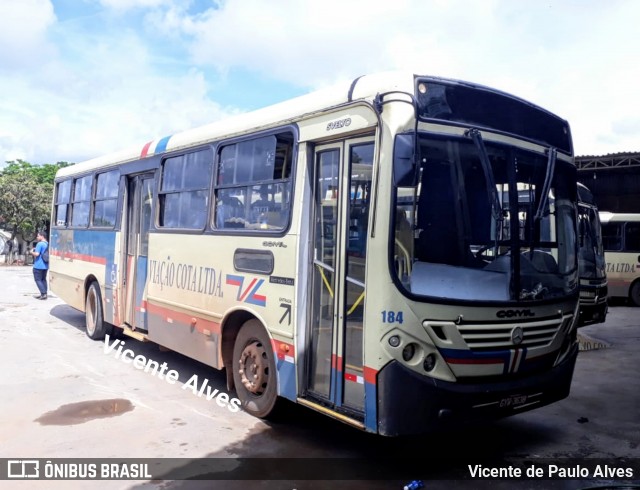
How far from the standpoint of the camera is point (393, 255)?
4145 millimetres

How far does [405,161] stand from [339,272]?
3.76 ft

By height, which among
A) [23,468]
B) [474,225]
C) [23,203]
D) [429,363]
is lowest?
[23,468]

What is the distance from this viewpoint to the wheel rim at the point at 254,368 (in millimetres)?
5668

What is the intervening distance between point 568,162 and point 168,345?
509 cm

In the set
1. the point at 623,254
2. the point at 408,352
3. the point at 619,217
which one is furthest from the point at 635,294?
the point at 408,352

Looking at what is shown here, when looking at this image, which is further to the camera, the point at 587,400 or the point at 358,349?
the point at 587,400

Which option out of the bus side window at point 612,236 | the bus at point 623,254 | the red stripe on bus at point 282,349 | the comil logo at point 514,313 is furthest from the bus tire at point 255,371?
the bus side window at point 612,236

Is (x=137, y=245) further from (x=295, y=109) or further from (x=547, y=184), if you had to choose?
(x=547, y=184)

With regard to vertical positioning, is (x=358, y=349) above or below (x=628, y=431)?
above

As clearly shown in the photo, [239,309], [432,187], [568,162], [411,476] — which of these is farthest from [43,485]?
[568,162]

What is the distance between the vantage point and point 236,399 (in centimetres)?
645

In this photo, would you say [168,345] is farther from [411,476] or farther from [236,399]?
[411,476]

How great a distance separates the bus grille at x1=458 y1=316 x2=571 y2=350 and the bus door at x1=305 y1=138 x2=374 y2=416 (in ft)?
2.64

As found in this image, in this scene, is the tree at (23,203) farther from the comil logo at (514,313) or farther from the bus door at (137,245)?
the comil logo at (514,313)
